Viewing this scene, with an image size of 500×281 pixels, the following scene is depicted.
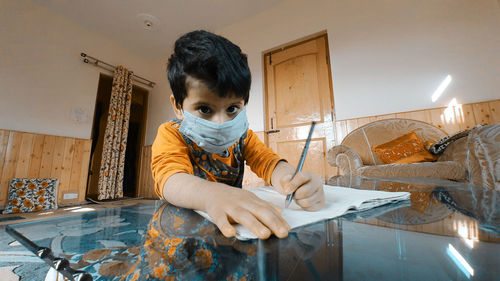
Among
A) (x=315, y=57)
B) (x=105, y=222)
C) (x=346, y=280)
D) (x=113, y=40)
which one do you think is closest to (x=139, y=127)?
(x=113, y=40)

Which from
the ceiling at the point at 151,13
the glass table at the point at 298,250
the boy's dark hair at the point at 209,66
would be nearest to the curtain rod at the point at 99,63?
the ceiling at the point at 151,13

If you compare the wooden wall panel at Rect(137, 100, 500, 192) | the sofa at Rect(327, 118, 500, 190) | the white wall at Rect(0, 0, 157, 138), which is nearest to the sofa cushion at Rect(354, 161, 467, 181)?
the sofa at Rect(327, 118, 500, 190)

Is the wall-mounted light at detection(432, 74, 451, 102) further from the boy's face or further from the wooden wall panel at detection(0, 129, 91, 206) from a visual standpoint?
the wooden wall panel at detection(0, 129, 91, 206)

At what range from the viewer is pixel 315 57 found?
2.54m

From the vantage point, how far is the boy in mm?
352

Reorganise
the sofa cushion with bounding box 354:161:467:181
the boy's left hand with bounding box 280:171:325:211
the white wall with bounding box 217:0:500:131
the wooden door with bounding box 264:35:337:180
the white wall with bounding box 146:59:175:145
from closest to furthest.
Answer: the boy's left hand with bounding box 280:171:325:211 → the sofa cushion with bounding box 354:161:467:181 → the white wall with bounding box 217:0:500:131 → the wooden door with bounding box 264:35:337:180 → the white wall with bounding box 146:59:175:145

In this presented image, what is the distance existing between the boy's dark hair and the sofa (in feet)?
2.91

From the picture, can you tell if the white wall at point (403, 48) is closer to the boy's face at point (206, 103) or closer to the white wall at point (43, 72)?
the boy's face at point (206, 103)

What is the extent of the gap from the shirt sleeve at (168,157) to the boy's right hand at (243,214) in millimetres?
198

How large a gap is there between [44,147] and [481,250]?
3594 mm

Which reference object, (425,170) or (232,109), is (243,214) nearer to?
(232,109)

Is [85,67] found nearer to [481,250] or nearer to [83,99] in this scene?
[83,99]

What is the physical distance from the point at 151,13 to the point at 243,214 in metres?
3.62

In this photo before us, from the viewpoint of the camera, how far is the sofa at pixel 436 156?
26.5 inches
